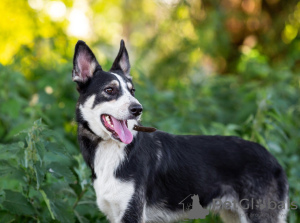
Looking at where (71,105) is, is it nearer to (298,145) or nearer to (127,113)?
(127,113)

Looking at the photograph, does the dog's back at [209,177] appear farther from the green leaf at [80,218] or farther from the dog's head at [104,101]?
the green leaf at [80,218]

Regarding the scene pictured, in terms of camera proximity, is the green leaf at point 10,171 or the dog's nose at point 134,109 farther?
the green leaf at point 10,171

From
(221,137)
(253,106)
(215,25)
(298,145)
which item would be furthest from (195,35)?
(221,137)

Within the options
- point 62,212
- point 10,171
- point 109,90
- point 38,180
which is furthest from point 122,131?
point 10,171

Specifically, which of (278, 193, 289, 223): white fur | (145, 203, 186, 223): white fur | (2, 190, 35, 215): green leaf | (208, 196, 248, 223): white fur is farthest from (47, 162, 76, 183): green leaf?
(278, 193, 289, 223): white fur

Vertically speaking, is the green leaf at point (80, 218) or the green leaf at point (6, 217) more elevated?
the green leaf at point (80, 218)

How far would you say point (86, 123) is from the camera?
11.7 ft

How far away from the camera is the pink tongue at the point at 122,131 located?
131 inches

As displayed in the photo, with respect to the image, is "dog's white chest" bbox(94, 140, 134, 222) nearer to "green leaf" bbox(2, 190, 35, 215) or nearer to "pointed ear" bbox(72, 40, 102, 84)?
"pointed ear" bbox(72, 40, 102, 84)

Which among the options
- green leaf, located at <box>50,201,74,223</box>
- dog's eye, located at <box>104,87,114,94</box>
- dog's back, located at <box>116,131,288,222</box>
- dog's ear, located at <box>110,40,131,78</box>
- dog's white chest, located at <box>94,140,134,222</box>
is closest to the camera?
dog's white chest, located at <box>94,140,134,222</box>

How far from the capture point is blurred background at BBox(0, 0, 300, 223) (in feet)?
12.6

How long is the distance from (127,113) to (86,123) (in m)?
0.46

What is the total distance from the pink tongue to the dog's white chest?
0.16 m

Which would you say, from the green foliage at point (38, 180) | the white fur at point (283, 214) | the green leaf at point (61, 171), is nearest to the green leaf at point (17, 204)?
the green foliage at point (38, 180)
